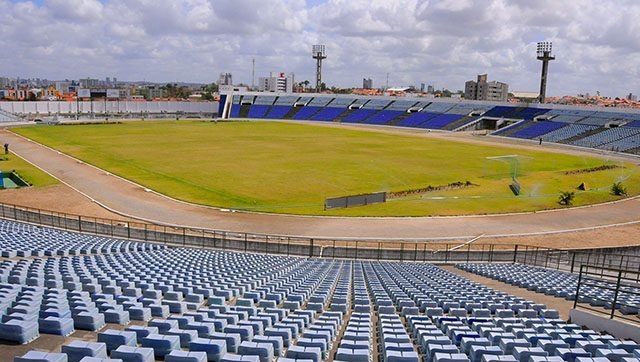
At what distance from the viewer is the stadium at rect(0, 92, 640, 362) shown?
9234 millimetres

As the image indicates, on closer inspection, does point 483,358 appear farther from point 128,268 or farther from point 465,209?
point 465,209

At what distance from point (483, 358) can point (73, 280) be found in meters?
12.2

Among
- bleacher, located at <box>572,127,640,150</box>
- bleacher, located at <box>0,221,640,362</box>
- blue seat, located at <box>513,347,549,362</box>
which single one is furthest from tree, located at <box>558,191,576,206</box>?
bleacher, located at <box>572,127,640,150</box>

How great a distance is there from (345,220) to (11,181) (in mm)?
37091

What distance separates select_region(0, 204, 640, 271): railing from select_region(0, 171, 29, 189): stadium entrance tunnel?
16.5 meters

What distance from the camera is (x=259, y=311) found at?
12.6m

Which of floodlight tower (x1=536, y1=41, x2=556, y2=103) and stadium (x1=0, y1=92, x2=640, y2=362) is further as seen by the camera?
floodlight tower (x1=536, y1=41, x2=556, y2=103)

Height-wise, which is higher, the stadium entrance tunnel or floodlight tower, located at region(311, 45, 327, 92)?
floodlight tower, located at region(311, 45, 327, 92)

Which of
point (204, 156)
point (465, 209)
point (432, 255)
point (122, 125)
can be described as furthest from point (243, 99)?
point (432, 255)

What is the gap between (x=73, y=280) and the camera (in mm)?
14656

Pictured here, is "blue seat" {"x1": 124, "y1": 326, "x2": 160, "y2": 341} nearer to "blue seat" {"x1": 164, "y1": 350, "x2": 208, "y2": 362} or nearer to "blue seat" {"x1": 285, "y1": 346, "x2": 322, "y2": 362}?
"blue seat" {"x1": 164, "y1": 350, "x2": 208, "y2": 362}

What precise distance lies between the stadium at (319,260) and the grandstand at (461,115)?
9330 mm

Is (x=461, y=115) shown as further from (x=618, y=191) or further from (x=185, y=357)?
(x=185, y=357)

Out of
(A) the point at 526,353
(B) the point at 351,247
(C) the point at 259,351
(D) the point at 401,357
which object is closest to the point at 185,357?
(C) the point at 259,351
